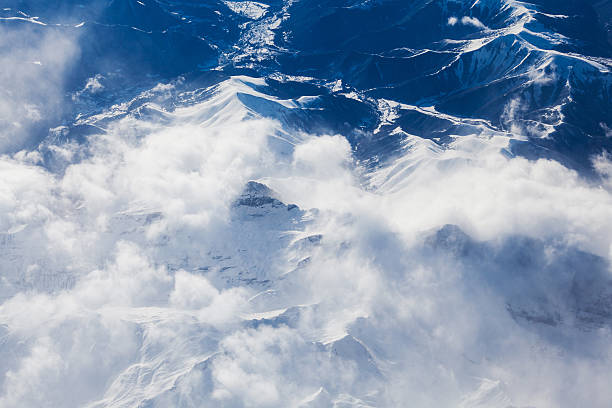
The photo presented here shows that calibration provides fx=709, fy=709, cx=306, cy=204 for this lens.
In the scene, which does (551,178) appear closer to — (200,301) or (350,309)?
(350,309)

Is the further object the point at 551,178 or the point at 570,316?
the point at 551,178

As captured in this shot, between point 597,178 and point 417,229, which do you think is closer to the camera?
point 417,229

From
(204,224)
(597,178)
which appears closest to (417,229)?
(204,224)

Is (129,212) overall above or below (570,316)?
above

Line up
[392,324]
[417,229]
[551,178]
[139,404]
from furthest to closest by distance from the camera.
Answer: [551,178]
[417,229]
[392,324]
[139,404]

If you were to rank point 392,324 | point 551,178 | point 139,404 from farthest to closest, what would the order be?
1. point 551,178
2. point 392,324
3. point 139,404

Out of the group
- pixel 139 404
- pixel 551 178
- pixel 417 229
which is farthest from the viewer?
pixel 551 178

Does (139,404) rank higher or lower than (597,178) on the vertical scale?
higher

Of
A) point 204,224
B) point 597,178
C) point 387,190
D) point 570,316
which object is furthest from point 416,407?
point 597,178

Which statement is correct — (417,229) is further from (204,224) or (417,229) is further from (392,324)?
(204,224)
